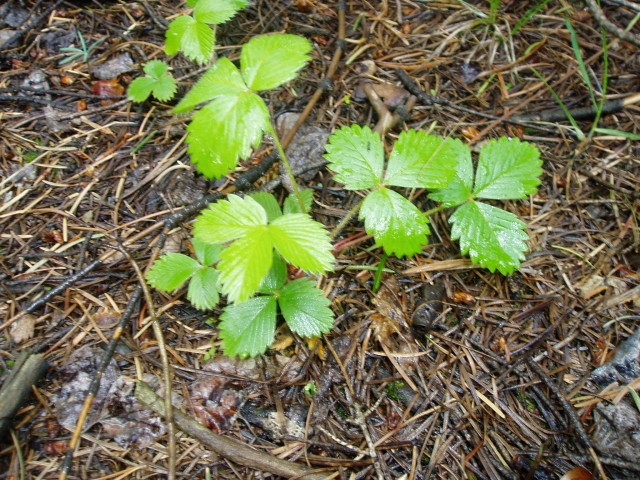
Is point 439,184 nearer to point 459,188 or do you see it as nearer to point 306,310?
point 459,188

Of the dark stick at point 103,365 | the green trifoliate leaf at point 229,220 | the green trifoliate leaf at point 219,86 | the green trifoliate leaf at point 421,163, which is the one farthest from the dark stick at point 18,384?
the green trifoliate leaf at point 421,163

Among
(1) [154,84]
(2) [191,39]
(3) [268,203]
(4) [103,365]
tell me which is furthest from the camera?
(1) [154,84]

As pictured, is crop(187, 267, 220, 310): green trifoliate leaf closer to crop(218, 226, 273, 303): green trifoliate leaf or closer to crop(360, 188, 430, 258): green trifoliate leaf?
crop(218, 226, 273, 303): green trifoliate leaf

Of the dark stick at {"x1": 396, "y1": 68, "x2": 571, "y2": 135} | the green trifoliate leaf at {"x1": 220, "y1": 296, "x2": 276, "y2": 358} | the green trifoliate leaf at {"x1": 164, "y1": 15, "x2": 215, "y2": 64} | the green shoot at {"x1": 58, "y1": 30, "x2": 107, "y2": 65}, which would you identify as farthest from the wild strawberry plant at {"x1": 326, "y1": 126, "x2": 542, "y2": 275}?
the green shoot at {"x1": 58, "y1": 30, "x2": 107, "y2": 65}

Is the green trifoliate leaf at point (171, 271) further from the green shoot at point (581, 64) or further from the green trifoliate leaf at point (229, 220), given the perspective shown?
the green shoot at point (581, 64)

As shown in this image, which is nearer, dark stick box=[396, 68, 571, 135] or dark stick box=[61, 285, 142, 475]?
dark stick box=[61, 285, 142, 475]

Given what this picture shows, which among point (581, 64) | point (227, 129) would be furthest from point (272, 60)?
point (581, 64)

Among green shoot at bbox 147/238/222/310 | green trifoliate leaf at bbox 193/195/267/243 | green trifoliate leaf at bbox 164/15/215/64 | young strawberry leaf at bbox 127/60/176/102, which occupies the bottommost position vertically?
green shoot at bbox 147/238/222/310
